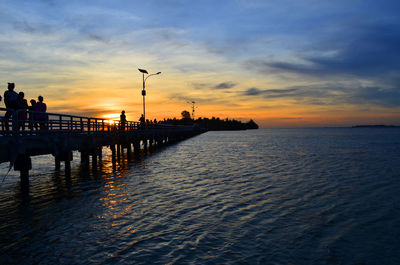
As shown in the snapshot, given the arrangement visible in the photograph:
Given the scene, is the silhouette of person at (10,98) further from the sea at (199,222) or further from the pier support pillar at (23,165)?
the sea at (199,222)

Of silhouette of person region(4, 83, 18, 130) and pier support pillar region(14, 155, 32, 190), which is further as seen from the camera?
silhouette of person region(4, 83, 18, 130)

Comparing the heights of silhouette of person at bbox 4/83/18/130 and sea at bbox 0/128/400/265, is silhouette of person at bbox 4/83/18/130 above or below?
above

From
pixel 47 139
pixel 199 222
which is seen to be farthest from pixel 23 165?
pixel 199 222

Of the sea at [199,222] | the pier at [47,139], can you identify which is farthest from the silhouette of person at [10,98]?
the sea at [199,222]

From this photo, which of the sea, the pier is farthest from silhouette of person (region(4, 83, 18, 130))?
the sea

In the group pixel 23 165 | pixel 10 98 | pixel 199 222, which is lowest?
pixel 199 222

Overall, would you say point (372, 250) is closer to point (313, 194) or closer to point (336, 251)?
point (336, 251)

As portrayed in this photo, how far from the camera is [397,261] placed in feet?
22.1

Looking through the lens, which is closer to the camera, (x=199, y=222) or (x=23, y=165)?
(x=199, y=222)

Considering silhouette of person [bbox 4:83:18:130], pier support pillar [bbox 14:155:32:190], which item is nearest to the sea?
pier support pillar [bbox 14:155:32:190]

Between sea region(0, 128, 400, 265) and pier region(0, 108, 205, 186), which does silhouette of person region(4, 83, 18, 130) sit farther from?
sea region(0, 128, 400, 265)

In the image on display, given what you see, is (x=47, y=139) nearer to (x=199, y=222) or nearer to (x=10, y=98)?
(x=10, y=98)

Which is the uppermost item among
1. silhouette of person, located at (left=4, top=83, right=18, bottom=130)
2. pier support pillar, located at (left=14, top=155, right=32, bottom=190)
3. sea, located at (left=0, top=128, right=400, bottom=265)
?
silhouette of person, located at (left=4, top=83, right=18, bottom=130)

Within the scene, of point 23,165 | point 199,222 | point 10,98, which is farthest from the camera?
point 10,98
